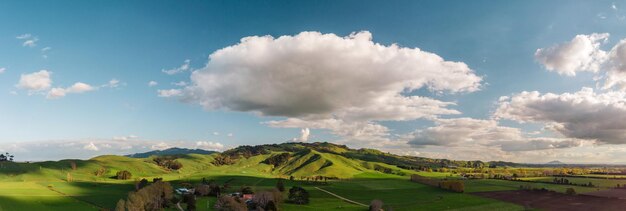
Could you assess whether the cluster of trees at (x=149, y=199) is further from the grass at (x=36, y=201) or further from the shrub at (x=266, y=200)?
the shrub at (x=266, y=200)

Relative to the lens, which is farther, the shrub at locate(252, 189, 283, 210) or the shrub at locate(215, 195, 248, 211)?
the shrub at locate(252, 189, 283, 210)

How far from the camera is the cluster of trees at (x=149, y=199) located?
146m

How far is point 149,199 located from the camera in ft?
525

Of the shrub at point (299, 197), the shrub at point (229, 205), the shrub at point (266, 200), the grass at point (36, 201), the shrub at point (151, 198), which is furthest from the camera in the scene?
the shrub at point (299, 197)

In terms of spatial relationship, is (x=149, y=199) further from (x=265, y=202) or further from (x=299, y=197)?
(x=299, y=197)

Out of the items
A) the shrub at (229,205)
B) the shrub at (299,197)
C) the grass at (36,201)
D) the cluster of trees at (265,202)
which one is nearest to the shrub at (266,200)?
the cluster of trees at (265,202)

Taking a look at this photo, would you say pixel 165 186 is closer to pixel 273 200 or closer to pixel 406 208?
pixel 273 200

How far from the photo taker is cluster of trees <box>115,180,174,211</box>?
146250 mm

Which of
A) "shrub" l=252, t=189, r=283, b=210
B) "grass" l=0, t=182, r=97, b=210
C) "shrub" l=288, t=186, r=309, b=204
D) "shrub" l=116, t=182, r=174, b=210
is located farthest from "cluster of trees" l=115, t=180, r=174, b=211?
"shrub" l=288, t=186, r=309, b=204

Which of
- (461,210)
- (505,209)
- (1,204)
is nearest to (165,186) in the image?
(1,204)

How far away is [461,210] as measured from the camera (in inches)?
6841

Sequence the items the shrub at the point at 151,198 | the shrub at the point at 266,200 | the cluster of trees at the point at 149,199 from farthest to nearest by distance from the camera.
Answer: the shrub at the point at 266,200, the shrub at the point at 151,198, the cluster of trees at the point at 149,199

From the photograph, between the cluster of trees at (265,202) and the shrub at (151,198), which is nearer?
the shrub at (151,198)

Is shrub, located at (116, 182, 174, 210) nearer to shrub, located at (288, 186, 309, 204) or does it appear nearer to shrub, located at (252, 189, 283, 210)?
shrub, located at (252, 189, 283, 210)
